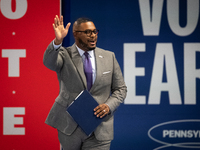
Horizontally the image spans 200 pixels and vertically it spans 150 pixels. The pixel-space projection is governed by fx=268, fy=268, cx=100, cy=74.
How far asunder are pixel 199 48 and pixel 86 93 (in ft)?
8.12

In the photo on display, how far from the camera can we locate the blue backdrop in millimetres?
3918

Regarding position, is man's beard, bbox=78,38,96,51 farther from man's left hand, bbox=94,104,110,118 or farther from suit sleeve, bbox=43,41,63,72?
man's left hand, bbox=94,104,110,118

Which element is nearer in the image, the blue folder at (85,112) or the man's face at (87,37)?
the blue folder at (85,112)

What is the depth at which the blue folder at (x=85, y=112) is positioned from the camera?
6.77 ft

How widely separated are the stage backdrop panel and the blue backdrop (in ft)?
1.38

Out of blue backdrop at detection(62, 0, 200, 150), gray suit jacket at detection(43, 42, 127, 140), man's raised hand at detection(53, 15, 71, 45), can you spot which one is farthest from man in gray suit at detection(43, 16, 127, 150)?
blue backdrop at detection(62, 0, 200, 150)

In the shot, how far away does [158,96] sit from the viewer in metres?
3.95

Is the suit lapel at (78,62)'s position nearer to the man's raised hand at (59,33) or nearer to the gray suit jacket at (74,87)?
the gray suit jacket at (74,87)

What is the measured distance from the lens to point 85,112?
2.10m

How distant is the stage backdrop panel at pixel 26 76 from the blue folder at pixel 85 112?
193 centimetres

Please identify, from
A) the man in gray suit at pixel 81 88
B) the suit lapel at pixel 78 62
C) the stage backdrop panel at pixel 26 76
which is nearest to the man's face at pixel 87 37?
the man in gray suit at pixel 81 88

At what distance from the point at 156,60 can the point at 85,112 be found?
213 centimetres

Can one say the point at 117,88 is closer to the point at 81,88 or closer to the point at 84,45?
the point at 81,88

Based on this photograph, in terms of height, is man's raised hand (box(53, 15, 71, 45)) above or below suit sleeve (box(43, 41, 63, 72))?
above
